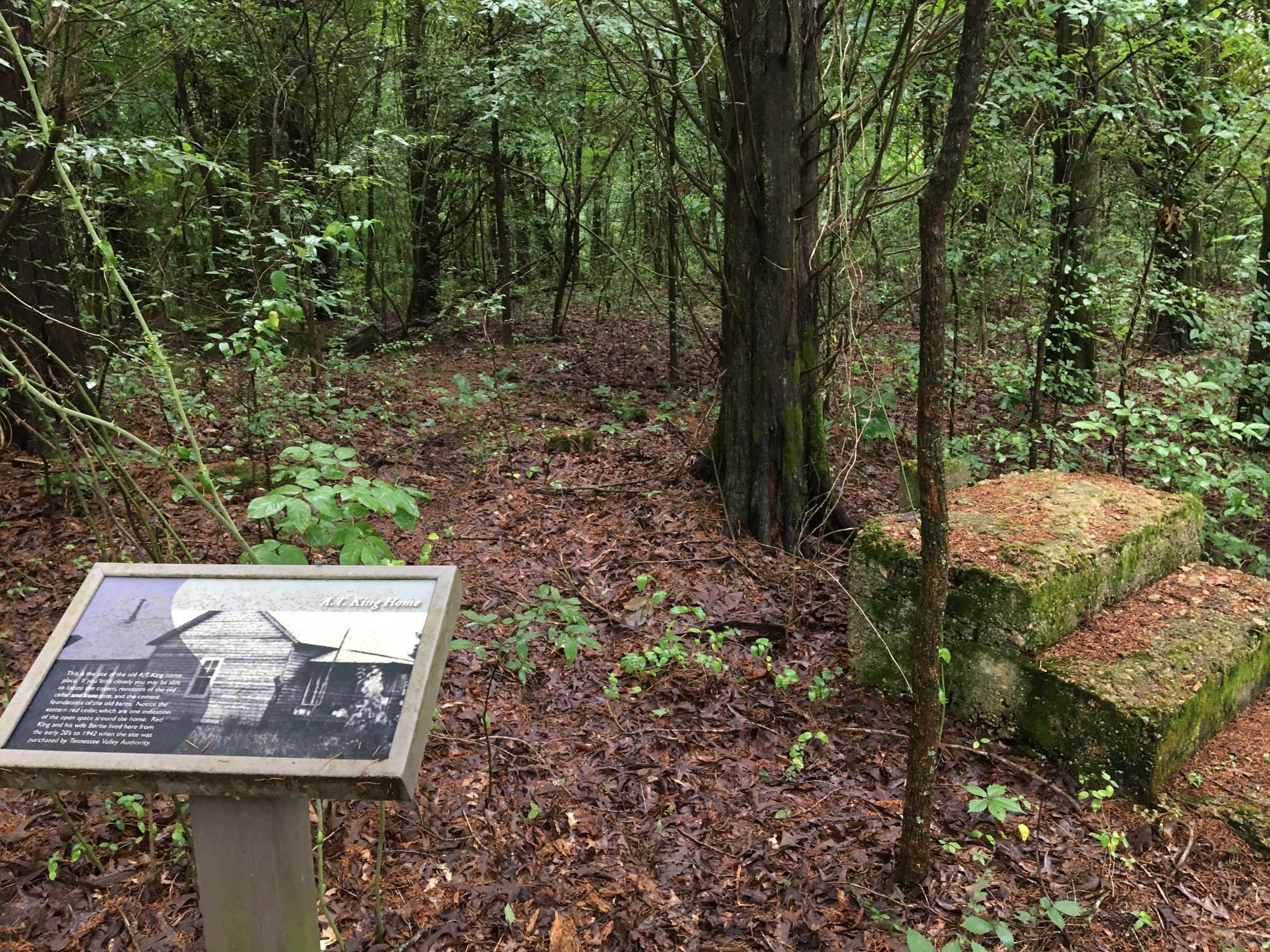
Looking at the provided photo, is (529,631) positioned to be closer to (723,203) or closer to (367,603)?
(367,603)

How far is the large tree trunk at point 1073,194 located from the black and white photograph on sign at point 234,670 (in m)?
6.59

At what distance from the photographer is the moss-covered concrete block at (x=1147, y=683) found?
3396mm

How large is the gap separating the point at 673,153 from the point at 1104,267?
5493 millimetres

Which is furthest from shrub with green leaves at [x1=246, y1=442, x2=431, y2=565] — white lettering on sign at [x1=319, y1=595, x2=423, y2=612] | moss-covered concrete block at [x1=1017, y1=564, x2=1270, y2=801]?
moss-covered concrete block at [x1=1017, y1=564, x2=1270, y2=801]

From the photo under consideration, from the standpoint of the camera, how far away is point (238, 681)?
205 centimetres

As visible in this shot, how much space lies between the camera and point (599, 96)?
32.7 ft

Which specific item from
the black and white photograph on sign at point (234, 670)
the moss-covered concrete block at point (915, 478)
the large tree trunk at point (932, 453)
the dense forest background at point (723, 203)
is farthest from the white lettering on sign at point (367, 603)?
the moss-covered concrete block at point (915, 478)

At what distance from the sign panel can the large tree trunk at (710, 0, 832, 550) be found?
4139 millimetres

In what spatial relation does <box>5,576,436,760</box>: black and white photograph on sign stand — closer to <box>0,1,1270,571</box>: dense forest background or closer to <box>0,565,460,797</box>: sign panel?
<box>0,565,460,797</box>: sign panel

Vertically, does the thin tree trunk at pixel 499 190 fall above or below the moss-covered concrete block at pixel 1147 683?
above

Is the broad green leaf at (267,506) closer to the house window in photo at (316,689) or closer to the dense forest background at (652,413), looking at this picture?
the dense forest background at (652,413)

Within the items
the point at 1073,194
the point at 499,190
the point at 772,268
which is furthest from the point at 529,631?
the point at 499,190

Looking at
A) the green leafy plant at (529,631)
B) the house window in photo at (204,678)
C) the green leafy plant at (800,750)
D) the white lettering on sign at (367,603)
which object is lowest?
the green leafy plant at (800,750)

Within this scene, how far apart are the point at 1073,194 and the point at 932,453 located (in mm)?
5714
